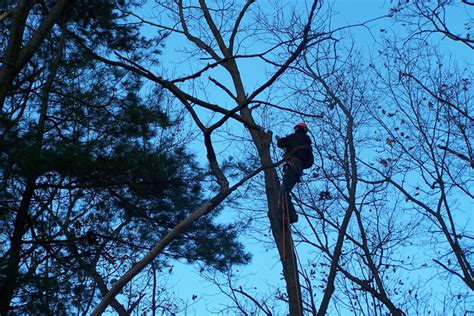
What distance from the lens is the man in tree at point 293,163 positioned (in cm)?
758

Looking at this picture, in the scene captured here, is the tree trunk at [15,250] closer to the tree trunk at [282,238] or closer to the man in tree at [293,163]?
the tree trunk at [282,238]

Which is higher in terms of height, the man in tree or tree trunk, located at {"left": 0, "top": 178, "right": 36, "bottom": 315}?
the man in tree

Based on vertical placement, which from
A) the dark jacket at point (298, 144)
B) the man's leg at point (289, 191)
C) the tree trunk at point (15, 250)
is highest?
the dark jacket at point (298, 144)

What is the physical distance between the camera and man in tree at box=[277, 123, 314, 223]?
7.58 metres

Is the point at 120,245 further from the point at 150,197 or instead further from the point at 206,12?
the point at 206,12

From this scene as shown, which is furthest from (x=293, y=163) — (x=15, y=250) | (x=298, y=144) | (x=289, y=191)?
(x=15, y=250)

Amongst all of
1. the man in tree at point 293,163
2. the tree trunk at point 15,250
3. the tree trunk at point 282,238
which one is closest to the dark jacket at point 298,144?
the man in tree at point 293,163

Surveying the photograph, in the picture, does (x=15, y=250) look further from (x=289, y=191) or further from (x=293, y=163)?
(x=293, y=163)

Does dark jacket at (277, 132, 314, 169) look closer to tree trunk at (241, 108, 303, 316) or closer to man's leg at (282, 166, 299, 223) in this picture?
man's leg at (282, 166, 299, 223)

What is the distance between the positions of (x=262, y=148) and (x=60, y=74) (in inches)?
99.6

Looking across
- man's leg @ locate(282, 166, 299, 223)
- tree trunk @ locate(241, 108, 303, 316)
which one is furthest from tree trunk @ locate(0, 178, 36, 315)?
man's leg @ locate(282, 166, 299, 223)

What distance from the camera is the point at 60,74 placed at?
773 centimetres

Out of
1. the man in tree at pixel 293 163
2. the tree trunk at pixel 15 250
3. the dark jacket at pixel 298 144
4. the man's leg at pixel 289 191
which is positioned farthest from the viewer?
the dark jacket at pixel 298 144

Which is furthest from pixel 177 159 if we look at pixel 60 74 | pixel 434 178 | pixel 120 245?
pixel 434 178
